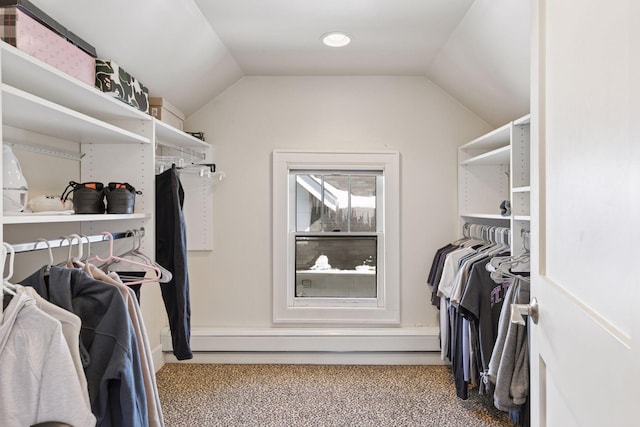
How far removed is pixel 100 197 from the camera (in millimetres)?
1650

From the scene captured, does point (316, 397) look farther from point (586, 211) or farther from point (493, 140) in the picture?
point (586, 211)

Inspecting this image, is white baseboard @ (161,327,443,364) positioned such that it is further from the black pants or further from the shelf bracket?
the shelf bracket

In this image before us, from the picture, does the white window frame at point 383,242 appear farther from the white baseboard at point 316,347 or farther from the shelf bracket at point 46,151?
the shelf bracket at point 46,151

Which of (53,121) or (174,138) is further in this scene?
(174,138)

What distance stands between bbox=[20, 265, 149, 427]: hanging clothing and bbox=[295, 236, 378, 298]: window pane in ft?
6.46

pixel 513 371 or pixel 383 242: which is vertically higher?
pixel 383 242

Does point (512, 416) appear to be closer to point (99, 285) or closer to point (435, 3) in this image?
point (99, 285)

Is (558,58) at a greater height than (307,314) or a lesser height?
greater

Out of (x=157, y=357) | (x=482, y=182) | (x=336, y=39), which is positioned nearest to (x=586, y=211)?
(x=336, y=39)

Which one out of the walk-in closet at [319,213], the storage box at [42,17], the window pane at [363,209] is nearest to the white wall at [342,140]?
the walk-in closet at [319,213]

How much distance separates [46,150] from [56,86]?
48 centimetres

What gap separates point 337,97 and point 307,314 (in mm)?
1693

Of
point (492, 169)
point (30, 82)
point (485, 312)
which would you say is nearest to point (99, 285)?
point (30, 82)

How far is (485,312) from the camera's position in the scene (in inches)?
81.4
